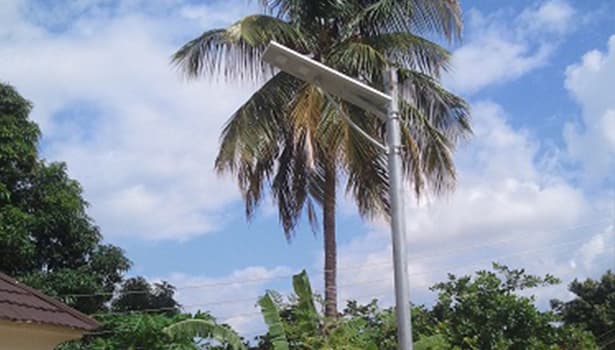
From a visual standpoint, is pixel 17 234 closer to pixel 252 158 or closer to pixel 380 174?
pixel 252 158

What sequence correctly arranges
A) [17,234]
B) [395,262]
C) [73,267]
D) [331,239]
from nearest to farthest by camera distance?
[395,262]
[331,239]
[17,234]
[73,267]

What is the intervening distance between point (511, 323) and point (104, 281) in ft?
28.0

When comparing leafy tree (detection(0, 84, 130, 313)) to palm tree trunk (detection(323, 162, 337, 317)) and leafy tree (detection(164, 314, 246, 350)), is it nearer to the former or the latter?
leafy tree (detection(164, 314, 246, 350))

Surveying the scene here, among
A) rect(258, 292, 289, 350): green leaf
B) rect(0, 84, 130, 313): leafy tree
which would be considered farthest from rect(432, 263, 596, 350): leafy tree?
rect(0, 84, 130, 313): leafy tree

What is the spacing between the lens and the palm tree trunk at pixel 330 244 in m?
13.4

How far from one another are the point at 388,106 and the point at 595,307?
755 inches

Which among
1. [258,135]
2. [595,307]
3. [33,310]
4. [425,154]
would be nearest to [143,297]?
[258,135]

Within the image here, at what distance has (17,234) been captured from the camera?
14.8m

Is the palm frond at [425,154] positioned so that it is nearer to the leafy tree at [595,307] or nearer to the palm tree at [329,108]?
the palm tree at [329,108]

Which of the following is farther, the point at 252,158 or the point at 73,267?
the point at 73,267

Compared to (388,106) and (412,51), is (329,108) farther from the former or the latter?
(388,106)

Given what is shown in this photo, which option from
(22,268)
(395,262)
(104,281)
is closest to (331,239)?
(104,281)

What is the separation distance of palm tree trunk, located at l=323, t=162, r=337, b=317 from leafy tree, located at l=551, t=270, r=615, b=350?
38.2 feet

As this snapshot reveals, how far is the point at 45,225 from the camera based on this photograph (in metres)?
15.5
